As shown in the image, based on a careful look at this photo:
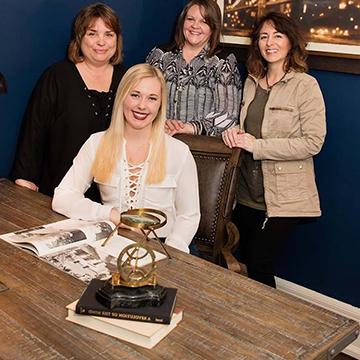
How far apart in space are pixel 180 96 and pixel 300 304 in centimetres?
151

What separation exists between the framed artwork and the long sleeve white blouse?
0.94 meters

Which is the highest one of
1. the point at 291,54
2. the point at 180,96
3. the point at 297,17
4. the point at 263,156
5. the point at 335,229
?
the point at 297,17

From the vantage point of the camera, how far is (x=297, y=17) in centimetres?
277

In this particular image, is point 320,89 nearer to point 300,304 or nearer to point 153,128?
point 153,128

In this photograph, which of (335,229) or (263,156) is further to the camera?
(335,229)

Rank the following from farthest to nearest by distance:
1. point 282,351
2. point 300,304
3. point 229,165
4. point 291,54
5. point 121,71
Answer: point 121,71, point 291,54, point 229,165, point 300,304, point 282,351

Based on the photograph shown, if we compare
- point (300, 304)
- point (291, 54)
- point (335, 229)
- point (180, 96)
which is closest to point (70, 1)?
point (180, 96)

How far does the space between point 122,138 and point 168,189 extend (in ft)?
0.89

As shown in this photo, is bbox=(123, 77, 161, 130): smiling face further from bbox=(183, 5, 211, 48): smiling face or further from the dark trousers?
the dark trousers

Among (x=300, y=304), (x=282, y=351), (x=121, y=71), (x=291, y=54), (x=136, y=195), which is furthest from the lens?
(x=121, y=71)

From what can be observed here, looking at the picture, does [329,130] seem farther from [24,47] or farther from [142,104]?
[24,47]

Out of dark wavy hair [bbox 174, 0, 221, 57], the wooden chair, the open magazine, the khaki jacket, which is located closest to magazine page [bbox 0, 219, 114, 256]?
the open magazine

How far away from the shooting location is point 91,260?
168 centimetres

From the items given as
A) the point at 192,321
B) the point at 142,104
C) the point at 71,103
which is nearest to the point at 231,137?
the point at 142,104
